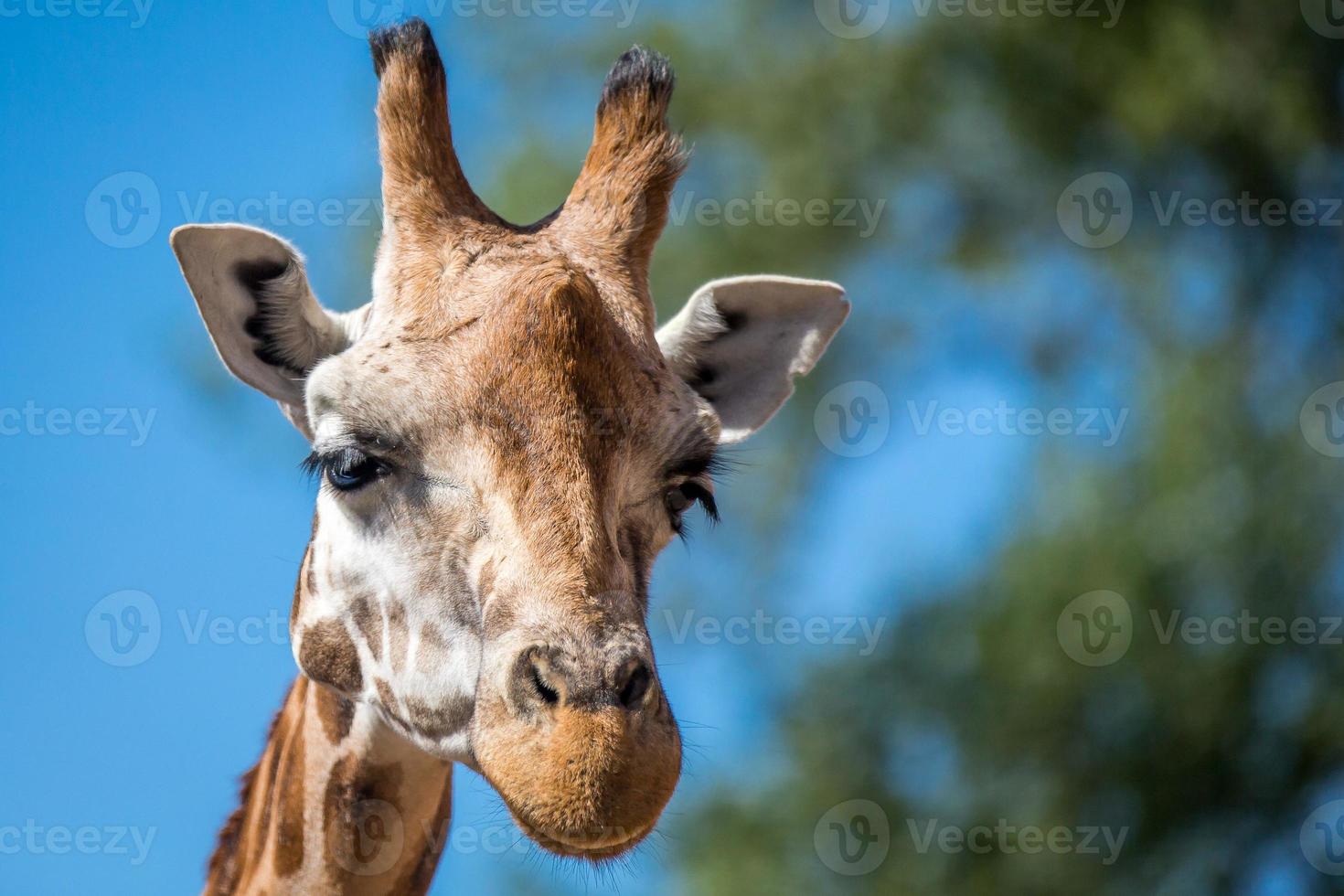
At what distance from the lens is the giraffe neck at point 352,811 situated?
16.6ft

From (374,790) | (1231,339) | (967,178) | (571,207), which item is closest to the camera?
(374,790)

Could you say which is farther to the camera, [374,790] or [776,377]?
[776,377]

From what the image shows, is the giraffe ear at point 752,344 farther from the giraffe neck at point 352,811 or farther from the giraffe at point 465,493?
the giraffe neck at point 352,811

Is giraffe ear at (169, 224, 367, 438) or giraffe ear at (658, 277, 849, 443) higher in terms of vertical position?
giraffe ear at (169, 224, 367, 438)

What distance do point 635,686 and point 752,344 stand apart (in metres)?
2.30

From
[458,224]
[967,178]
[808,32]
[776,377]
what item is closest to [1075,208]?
[967,178]

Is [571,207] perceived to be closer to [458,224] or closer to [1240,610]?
[458,224]

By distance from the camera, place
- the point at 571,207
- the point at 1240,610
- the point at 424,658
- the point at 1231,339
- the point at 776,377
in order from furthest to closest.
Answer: the point at 1231,339
the point at 1240,610
the point at 776,377
the point at 571,207
the point at 424,658

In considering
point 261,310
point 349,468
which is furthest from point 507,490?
point 261,310

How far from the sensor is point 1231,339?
16.6m

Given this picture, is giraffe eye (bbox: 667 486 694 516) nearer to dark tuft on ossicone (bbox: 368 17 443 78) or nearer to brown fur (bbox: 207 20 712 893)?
brown fur (bbox: 207 20 712 893)

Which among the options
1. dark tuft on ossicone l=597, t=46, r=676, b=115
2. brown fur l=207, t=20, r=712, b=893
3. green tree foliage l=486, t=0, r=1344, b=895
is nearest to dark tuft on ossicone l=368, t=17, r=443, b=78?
brown fur l=207, t=20, r=712, b=893

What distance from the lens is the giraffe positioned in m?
4.03

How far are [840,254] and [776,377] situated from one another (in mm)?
12326
